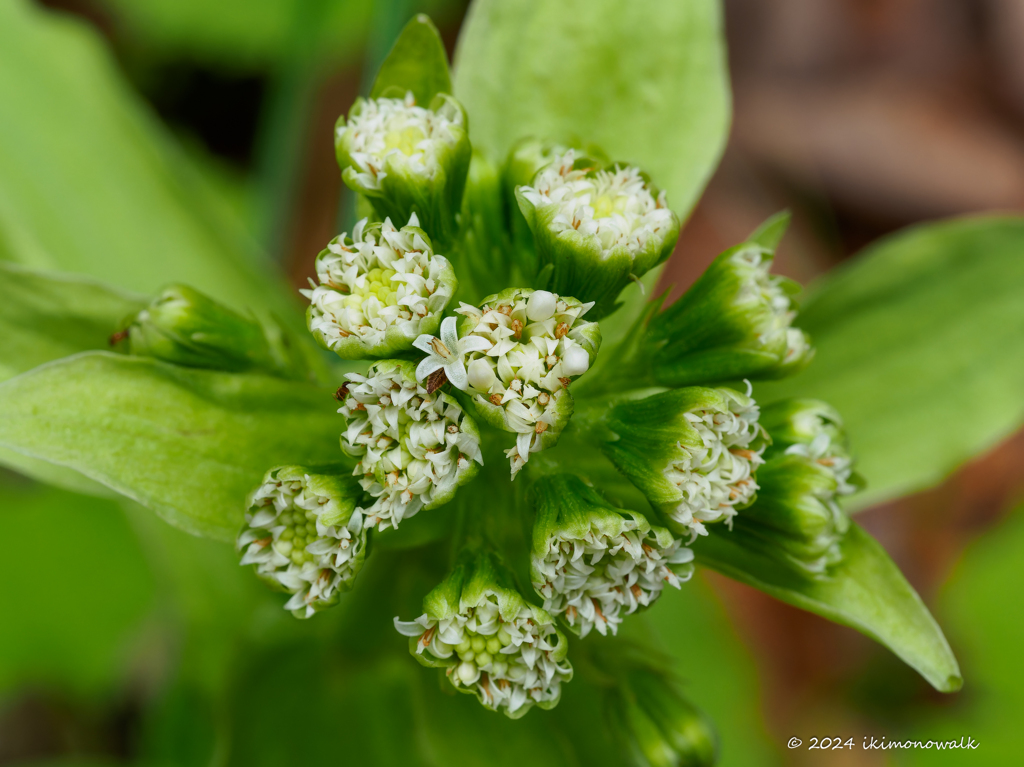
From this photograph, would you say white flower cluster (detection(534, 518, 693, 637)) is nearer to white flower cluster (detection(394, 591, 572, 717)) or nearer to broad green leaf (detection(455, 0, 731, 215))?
white flower cluster (detection(394, 591, 572, 717))

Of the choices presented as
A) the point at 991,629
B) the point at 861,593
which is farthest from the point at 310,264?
the point at 991,629

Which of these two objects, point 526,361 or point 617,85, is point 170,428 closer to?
point 526,361

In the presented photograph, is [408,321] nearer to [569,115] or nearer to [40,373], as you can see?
[40,373]

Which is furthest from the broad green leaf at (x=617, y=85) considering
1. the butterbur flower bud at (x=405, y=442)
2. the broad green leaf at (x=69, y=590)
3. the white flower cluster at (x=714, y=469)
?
the broad green leaf at (x=69, y=590)

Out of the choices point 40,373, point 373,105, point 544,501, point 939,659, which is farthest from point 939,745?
point 40,373

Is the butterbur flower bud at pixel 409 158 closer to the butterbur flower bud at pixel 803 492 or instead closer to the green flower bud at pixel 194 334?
the green flower bud at pixel 194 334
